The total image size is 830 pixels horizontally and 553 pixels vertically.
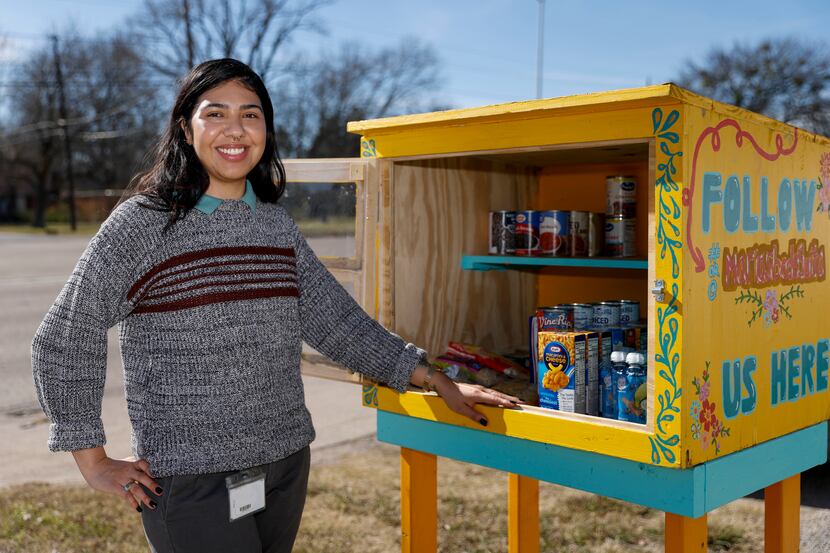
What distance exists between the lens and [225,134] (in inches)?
77.0

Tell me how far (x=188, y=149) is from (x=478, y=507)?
109 inches

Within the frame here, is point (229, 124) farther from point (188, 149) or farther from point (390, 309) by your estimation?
point (390, 309)

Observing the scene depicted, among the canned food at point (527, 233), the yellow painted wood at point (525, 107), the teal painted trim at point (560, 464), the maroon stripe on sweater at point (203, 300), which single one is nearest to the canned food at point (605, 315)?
the canned food at point (527, 233)

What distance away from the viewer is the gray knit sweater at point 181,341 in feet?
5.91

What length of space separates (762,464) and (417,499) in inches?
43.2

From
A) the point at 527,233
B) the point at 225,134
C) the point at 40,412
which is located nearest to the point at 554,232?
the point at 527,233

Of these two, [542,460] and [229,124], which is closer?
[229,124]

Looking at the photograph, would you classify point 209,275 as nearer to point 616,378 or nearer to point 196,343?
point 196,343

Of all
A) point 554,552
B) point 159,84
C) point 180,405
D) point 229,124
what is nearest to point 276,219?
point 229,124

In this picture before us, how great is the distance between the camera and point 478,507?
4195 mm

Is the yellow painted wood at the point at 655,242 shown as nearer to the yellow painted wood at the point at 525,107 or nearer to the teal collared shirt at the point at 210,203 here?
the yellow painted wood at the point at 525,107

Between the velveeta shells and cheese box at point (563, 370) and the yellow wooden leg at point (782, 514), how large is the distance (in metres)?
0.84

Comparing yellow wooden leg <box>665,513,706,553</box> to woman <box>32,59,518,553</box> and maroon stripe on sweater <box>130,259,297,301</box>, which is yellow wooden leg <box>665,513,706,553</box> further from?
maroon stripe on sweater <box>130,259,297,301</box>

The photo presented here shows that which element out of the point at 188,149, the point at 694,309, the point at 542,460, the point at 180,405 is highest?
the point at 188,149
